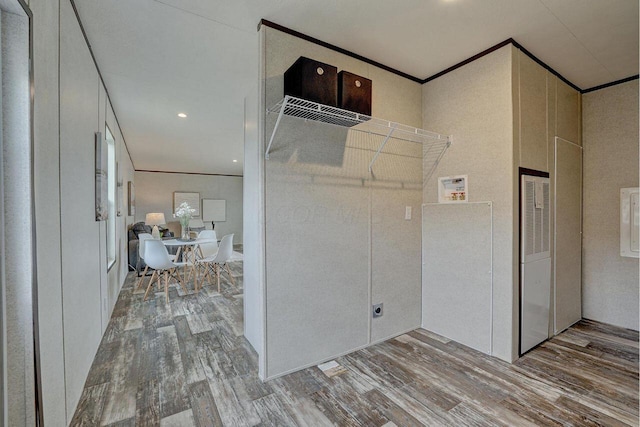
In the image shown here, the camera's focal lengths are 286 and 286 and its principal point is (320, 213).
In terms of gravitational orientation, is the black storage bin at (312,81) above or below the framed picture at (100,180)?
above

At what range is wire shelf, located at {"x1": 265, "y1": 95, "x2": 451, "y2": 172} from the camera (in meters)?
1.97

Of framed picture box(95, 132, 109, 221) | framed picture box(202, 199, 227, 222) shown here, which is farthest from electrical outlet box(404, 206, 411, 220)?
framed picture box(202, 199, 227, 222)

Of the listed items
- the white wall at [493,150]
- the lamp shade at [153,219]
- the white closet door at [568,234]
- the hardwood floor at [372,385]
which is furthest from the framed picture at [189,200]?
the white closet door at [568,234]

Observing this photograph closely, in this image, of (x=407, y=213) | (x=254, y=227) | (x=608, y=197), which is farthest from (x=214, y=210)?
(x=608, y=197)

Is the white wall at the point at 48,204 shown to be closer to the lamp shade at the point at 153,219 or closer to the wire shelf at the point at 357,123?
the wire shelf at the point at 357,123

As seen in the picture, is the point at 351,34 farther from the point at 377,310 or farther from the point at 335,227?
the point at 377,310

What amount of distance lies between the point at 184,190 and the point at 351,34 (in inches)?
346

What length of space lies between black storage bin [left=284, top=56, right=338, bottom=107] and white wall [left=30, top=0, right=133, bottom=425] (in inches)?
50.8

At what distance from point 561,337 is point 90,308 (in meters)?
4.16

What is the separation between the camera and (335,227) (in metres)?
2.40

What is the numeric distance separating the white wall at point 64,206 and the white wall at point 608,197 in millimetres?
4595

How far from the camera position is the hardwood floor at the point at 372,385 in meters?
1.71

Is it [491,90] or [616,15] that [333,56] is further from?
[616,15]

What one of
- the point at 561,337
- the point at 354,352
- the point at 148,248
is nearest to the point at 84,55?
the point at 148,248
